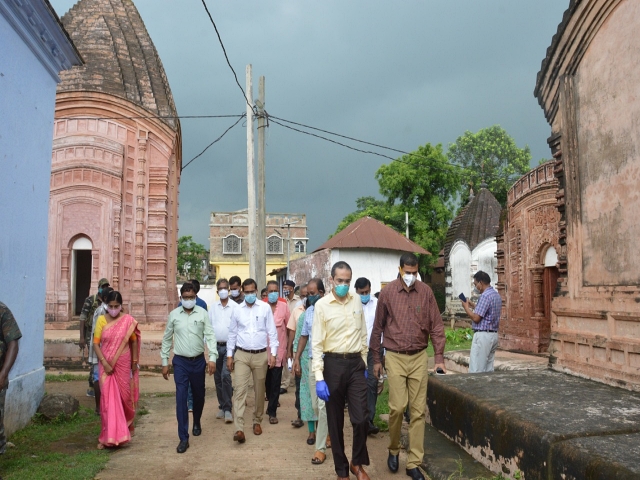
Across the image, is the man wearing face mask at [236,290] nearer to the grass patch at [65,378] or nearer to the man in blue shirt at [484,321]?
the man in blue shirt at [484,321]

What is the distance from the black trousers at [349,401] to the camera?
480 cm

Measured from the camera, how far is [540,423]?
4121mm

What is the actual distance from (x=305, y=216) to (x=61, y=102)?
38.2 metres

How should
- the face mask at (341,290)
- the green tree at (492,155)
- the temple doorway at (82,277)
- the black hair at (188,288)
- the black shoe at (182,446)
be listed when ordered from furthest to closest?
the green tree at (492,155) < the temple doorway at (82,277) < the black hair at (188,288) < the black shoe at (182,446) < the face mask at (341,290)

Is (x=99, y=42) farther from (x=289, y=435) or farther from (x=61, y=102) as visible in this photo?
(x=289, y=435)

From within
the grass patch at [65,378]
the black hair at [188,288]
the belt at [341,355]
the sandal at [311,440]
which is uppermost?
the black hair at [188,288]

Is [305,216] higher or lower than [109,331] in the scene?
higher

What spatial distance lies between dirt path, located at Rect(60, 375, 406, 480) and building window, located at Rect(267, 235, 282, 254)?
44792mm

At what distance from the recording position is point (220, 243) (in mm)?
51719

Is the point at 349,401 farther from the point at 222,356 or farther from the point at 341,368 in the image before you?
the point at 222,356

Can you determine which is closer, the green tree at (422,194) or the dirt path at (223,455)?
the dirt path at (223,455)

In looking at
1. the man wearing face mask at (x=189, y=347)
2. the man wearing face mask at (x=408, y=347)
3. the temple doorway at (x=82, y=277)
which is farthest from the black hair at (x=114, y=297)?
the temple doorway at (x=82, y=277)

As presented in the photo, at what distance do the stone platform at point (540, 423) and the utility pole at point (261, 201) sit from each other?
7.71 meters

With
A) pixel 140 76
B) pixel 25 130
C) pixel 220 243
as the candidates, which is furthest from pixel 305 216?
pixel 25 130
